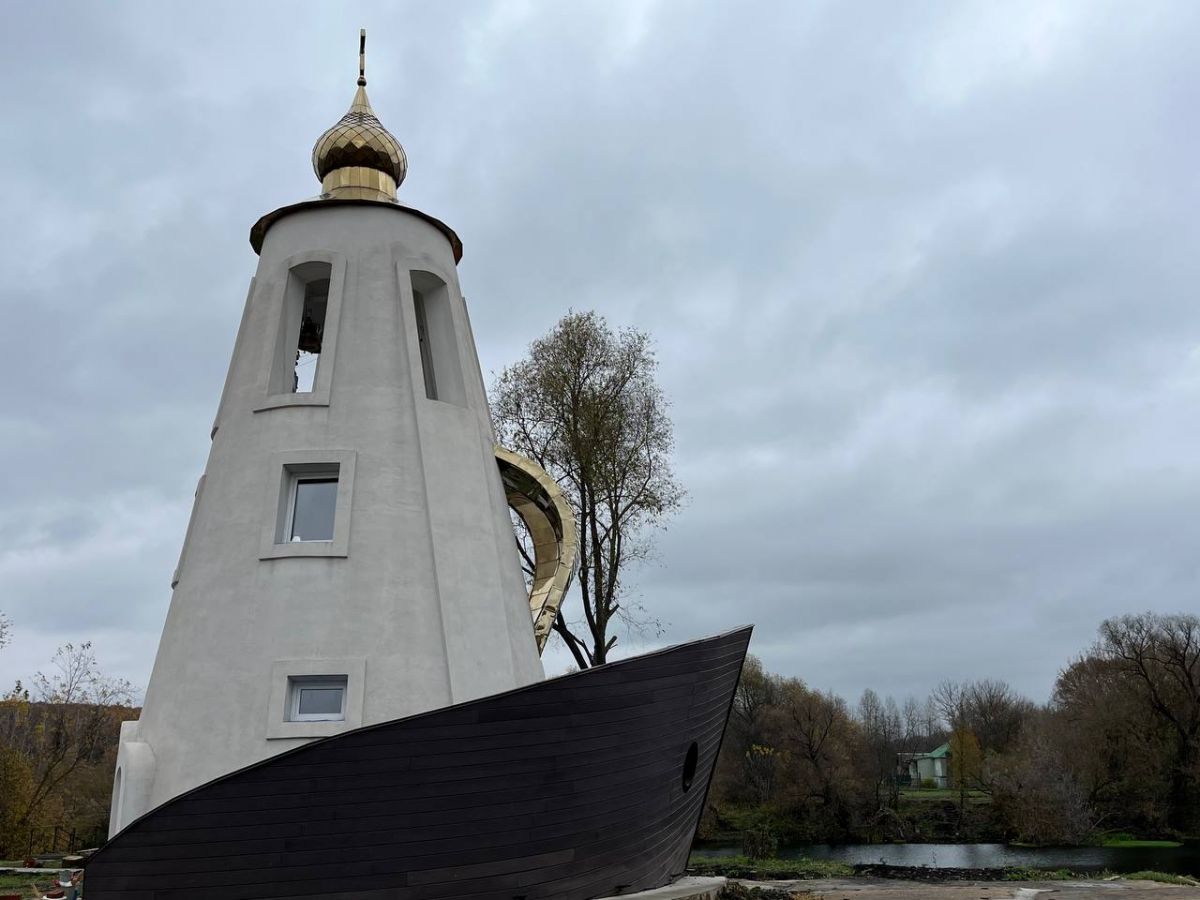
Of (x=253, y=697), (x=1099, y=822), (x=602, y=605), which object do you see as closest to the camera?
(x=253, y=697)

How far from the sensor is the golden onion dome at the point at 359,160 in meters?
Answer: 12.7

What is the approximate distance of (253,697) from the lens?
9.38 meters

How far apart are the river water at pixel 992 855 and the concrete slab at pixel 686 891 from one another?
66.4 feet

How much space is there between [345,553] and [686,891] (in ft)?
16.1

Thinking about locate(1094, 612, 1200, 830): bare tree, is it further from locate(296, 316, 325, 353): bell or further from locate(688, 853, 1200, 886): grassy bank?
locate(296, 316, 325, 353): bell

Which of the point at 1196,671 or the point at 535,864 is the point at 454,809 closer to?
the point at 535,864

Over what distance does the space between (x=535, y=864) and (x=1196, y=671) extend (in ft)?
145

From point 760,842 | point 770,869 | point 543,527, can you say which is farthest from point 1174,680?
point 543,527

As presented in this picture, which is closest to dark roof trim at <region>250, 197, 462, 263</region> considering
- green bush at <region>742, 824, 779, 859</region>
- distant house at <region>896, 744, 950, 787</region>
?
green bush at <region>742, 824, 779, 859</region>

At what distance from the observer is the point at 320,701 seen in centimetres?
950

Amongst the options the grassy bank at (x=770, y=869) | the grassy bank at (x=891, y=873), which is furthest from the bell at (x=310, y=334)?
the grassy bank at (x=770, y=869)

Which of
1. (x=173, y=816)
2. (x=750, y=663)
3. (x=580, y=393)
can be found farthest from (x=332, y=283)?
(x=750, y=663)

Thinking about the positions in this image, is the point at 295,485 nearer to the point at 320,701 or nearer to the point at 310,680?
the point at 310,680

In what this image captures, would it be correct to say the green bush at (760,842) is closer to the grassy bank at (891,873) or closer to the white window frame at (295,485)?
the grassy bank at (891,873)
